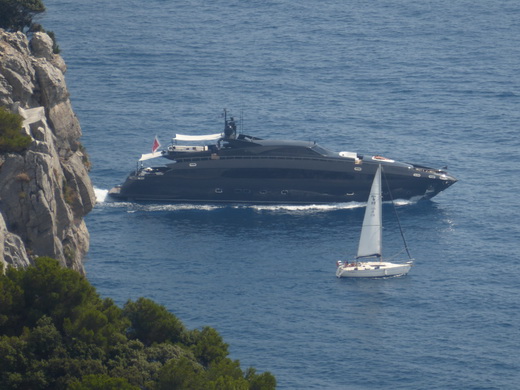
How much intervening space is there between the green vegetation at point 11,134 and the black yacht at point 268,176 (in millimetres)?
65011

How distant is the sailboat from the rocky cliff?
118ft

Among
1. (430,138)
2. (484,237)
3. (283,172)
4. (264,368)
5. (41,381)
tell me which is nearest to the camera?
(41,381)

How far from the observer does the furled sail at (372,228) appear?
144 metres

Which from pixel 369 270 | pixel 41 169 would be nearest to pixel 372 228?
pixel 369 270

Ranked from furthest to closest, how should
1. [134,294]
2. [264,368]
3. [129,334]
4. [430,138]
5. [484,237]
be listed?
[430,138], [484,237], [134,294], [264,368], [129,334]

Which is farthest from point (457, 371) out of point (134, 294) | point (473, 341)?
point (134, 294)

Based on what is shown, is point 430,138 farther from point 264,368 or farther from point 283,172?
point 264,368

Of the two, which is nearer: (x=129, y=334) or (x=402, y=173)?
(x=129, y=334)

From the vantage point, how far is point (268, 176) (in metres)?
165

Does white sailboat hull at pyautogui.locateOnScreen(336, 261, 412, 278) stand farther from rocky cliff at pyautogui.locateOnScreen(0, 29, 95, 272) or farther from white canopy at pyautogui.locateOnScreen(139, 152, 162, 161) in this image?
rocky cliff at pyautogui.locateOnScreen(0, 29, 95, 272)

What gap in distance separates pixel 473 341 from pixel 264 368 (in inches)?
839

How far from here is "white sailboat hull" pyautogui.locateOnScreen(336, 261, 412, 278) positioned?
140750mm

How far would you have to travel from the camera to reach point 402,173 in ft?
544

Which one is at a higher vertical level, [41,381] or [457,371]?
[41,381]
